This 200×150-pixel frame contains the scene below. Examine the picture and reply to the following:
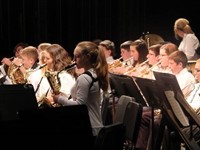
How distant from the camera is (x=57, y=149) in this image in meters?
2.66

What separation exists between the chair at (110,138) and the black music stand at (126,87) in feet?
6.22

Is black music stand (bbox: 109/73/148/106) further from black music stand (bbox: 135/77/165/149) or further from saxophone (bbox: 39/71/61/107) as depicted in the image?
saxophone (bbox: 39/71/61/107)

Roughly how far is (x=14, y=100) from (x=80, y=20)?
26.9 ft

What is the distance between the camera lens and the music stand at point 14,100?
11.5ft

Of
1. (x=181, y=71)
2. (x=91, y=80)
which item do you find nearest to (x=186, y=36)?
(x=181, y=71)

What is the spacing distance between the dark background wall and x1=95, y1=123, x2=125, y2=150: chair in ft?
27.4

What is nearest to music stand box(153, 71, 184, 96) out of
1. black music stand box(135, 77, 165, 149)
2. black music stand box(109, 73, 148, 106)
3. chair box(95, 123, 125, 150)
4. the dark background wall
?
black music stand box(135, 77, 165, 149)

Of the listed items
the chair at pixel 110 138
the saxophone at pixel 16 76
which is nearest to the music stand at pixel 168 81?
the chair at pixel 110 138

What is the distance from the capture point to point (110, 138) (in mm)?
3162

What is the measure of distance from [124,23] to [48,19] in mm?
1722

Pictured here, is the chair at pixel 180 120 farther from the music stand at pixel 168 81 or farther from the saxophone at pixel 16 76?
the saxophone at pixel 16 76

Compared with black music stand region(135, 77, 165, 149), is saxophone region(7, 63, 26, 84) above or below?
below

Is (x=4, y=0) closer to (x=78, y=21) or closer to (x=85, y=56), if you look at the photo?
(x=78, y=21)

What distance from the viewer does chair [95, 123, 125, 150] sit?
10.3 ft
